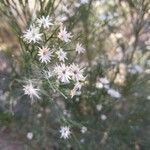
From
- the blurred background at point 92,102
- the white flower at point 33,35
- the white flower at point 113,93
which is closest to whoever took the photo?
the white flower at point 33,35

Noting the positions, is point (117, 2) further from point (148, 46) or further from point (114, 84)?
point (114, 84)

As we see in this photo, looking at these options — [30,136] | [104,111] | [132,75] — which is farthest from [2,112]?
[132,75]

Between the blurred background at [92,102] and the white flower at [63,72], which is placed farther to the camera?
the blurred background at [92,102]

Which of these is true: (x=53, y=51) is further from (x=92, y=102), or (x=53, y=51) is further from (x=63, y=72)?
(x=92, y=102)

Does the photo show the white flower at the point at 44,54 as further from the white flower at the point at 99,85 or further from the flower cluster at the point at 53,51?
the white flower at the point at 99,85

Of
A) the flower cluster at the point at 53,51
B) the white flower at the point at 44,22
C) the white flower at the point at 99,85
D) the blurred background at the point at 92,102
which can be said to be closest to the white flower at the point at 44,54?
the flower cluster at the point at 53,51

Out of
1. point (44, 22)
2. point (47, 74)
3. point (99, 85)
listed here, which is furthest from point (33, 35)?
point (99, 85)

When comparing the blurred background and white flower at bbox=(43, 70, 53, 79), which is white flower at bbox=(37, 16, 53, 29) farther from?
the blurred background

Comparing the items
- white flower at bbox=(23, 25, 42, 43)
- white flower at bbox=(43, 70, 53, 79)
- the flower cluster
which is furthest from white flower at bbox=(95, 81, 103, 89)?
white flower at bbox=(23, 25, 42, 43)
